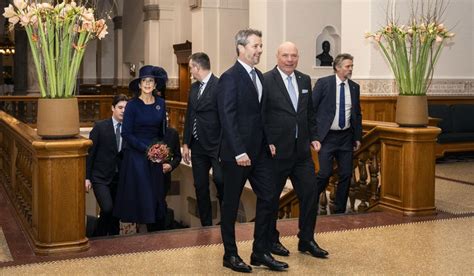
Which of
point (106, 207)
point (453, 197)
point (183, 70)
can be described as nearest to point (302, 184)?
point (106, 207)

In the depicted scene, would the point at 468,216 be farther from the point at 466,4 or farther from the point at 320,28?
the point at 320,28

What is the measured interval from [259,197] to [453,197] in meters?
3.91

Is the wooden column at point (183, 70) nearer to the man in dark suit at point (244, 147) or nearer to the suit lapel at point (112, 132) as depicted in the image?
the suit lapel at point (112, 132)

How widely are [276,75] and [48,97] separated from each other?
6.29ft

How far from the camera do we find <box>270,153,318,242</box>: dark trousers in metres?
5.32

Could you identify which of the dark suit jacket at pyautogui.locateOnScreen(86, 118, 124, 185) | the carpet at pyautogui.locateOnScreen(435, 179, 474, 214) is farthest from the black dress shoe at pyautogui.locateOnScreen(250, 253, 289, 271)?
the carpet at pyautogui.locateOnScreen(435, 179, 474, 214)

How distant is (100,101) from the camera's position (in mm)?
19375

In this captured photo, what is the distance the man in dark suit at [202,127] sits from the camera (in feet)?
22.3

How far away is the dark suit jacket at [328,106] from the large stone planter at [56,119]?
266cm

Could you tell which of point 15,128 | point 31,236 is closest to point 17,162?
point 15,128

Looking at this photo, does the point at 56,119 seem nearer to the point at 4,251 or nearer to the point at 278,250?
the point at 4,251

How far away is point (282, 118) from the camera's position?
529cm

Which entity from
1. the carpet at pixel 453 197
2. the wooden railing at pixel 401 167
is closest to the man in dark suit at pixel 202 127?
the wooden railing at pixel 401 167

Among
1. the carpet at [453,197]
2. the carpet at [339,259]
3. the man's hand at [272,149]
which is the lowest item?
the carpet at [339,259]
